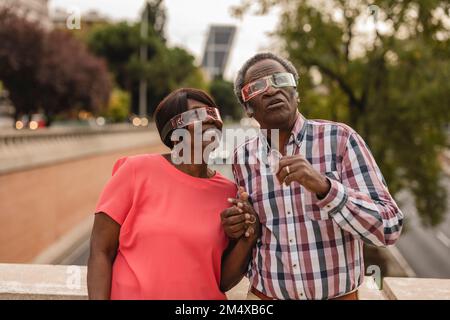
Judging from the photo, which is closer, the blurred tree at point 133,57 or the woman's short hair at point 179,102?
the woman's short hair at point 179,102

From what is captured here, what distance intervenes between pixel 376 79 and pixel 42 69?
50.4ft

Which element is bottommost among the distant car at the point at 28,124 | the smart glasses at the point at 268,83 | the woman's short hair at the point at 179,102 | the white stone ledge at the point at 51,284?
the distant car at the point at 28,124

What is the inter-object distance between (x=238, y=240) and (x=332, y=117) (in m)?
13.5

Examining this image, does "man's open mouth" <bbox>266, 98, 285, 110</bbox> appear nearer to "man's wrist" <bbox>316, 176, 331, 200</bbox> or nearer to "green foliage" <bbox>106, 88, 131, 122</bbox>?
"man's wrist" <bbox>316, 176, 331, 200</bbox>

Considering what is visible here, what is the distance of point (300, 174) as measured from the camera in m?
1.50

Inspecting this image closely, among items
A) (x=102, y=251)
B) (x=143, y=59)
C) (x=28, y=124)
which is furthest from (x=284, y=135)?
(x=143, y=59)

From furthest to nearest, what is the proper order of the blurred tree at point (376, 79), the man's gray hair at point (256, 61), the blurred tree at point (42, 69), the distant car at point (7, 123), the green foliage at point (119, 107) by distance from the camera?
the green foliage at point (119, 107), the distant car at point (7, 123), the blurred tree at point (42, 69), the blurred tree at point (376, 79), the man's gray hair at point (256, 61)

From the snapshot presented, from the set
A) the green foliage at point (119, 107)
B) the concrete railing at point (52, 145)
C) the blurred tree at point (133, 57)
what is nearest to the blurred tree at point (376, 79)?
the concrete railing at point (52, 145)

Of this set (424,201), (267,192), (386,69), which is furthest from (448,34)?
(267,192)

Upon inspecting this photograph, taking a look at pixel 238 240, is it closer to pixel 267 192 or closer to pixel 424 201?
Result: pixel 267 192

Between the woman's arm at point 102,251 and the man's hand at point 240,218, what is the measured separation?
1.18 ft

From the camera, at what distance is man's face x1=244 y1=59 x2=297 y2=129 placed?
183 centimetres

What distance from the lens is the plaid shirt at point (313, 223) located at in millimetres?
1664

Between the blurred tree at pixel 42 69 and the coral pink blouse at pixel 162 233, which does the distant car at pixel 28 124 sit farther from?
the coral pink blouse at pixel 162 233
